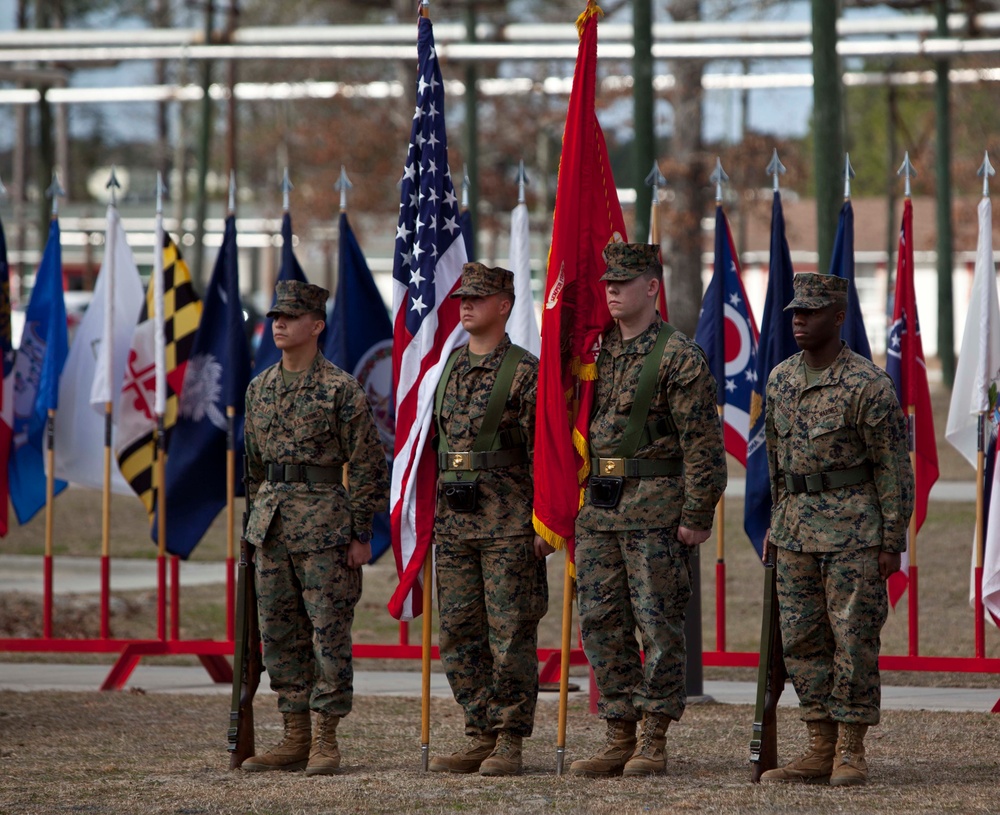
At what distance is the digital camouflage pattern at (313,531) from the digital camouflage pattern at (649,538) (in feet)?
3.26

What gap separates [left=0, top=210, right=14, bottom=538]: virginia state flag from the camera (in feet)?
31.0

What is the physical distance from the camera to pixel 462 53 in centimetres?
1788

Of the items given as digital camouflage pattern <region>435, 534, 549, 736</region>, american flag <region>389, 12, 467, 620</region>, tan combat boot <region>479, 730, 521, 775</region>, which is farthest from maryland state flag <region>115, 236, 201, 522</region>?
tan combat boot <region>479, 730, 521, 775</region>

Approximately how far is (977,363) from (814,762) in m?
2.89

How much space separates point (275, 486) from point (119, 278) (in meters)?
3.17

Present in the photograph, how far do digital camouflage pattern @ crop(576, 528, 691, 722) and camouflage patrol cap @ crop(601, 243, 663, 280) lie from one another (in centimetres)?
104

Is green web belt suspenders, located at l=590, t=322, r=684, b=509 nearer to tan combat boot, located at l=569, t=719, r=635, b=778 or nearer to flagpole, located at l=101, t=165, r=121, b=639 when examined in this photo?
tan combat boot, located at l=569, t=719, r=635, b=778

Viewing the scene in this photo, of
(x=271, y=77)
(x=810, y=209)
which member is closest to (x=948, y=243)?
(x=271, y=77)

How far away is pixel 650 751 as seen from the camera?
628cm

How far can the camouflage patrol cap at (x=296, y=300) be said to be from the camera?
6746 mm

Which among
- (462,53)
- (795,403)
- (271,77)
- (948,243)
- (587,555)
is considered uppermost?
(271,77)

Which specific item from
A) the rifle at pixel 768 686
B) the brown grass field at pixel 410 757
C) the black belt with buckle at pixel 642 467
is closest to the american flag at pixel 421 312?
the black belt with buckle at pixel 642 467

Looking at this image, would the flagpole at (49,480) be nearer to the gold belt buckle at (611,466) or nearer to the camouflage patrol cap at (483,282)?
the camouflage patrol cap at (483,282)

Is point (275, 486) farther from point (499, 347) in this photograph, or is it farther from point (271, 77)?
point (271, 77)
